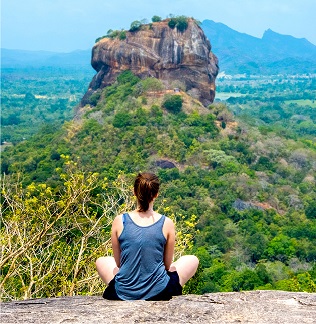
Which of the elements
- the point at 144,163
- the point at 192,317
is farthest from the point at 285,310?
the point at 144,163

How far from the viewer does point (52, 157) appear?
31984 millimetres

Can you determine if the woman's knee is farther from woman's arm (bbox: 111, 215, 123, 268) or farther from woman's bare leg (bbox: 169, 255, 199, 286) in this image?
woman's bare leg (bbox: 169, 255, 199, 286)

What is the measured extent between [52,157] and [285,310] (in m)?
28.9

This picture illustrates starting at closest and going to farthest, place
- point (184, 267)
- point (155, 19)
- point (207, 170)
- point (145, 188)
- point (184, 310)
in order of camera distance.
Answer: point (184, 310) < point (145, 188) < point (184, 267) < point (207, 170) < point (155, 19)

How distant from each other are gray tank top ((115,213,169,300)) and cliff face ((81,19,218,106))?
33.6m

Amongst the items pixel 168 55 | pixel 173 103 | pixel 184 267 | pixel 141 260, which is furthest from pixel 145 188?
pixel 168 55

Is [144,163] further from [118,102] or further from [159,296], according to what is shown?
[159,296]

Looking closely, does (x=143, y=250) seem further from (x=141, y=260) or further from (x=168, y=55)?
(x=168, y=55)

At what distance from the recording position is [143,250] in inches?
171

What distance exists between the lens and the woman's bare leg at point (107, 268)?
15.1 feet

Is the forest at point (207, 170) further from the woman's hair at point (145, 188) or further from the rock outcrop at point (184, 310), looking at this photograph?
the woman's hair at point (145, 188)

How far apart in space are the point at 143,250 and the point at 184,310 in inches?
23.0

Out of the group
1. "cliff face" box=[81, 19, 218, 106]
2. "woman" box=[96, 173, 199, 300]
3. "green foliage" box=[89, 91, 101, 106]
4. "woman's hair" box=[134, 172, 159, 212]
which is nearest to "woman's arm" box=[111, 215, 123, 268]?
"woman" box=[96, 173, 199, 300]

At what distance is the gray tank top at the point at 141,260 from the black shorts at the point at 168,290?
4cm
